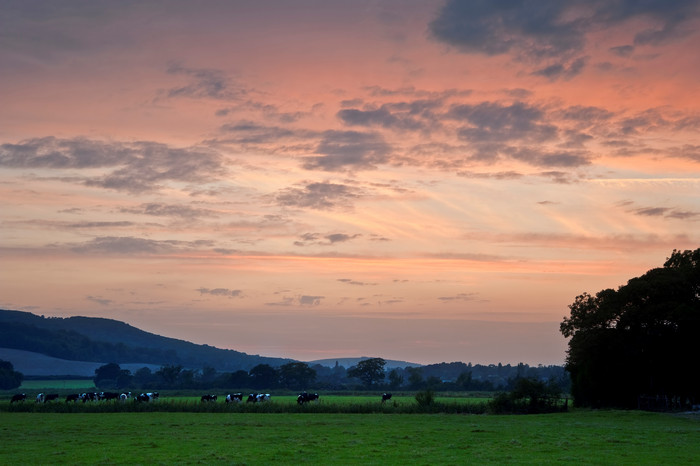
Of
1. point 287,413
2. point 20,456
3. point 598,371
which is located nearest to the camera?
point 20,456

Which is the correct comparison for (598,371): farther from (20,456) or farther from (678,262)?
(20,456)

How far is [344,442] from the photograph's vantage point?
129ft

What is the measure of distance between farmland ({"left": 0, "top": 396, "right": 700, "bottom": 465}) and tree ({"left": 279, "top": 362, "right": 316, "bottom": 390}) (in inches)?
5458

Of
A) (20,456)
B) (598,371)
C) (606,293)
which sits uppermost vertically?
(606,293)

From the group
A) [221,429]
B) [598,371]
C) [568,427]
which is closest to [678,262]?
[598,371]

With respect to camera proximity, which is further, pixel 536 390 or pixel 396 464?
pixel 536 390

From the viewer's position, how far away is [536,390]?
7419 centimetres

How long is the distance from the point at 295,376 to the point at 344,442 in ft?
528

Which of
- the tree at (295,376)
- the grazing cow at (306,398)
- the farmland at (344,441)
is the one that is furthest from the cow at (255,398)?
the tree at (295,376)

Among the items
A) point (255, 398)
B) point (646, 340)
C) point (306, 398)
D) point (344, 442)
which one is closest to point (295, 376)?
point (255, 398)

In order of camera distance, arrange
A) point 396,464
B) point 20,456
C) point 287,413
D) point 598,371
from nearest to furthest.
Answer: point 396,464
point 20,456
point 287,413
point 598,371

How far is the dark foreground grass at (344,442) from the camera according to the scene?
31859 millimetres

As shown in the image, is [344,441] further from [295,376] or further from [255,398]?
[295,376]

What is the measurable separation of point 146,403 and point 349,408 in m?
21.8
